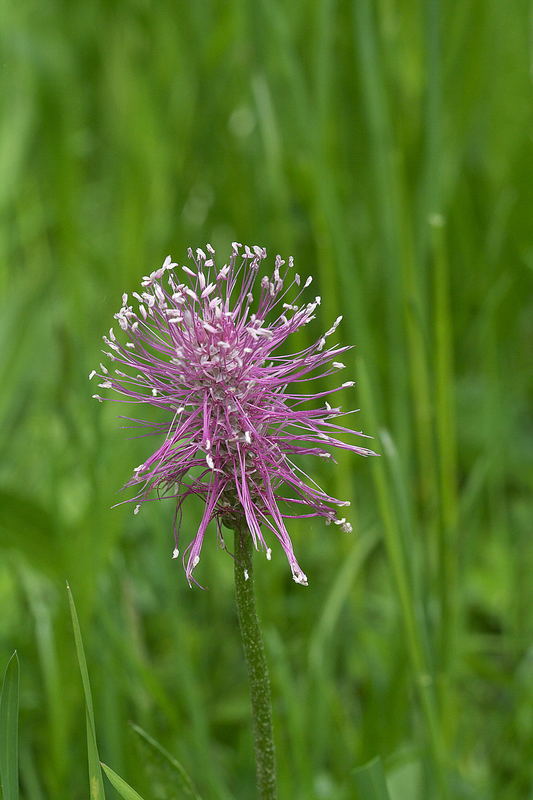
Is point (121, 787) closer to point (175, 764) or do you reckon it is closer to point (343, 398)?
point (175, 764)

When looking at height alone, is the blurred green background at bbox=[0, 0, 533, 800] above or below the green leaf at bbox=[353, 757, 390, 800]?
above

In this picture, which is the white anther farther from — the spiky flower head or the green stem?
the green stem

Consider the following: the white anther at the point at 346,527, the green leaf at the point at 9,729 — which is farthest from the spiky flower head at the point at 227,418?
the green leaf at the point at 9,729

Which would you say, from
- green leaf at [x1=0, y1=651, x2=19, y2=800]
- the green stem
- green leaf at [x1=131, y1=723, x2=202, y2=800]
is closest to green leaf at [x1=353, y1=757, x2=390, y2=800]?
the green stem

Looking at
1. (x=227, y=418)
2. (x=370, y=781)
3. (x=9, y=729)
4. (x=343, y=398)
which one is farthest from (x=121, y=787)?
(x=343, y=398)

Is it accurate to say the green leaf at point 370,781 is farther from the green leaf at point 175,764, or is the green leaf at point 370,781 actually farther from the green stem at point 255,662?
the green leaf at point 175,764
